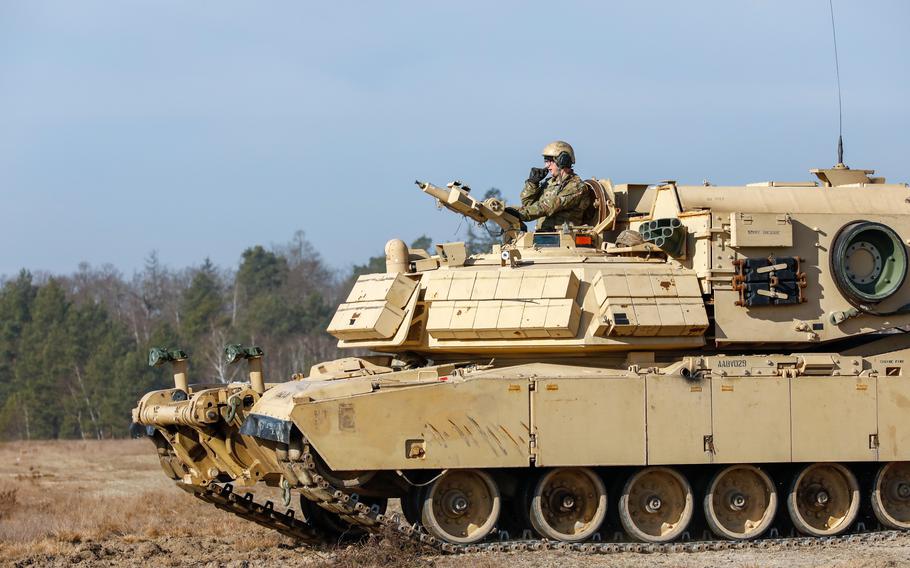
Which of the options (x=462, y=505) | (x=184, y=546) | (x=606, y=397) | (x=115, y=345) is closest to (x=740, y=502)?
(x=606, y=397)

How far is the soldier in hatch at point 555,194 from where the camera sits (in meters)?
18.9

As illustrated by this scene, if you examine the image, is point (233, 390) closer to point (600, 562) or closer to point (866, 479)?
point (600, 562)

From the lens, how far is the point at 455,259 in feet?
59.1

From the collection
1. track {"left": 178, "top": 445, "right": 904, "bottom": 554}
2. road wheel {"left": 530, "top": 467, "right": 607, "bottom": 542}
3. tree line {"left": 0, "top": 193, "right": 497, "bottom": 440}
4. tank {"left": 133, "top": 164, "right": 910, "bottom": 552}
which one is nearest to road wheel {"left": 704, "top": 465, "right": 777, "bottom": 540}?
tank {"left": 133, "top": 164, "right": 910, "bottom": 552}

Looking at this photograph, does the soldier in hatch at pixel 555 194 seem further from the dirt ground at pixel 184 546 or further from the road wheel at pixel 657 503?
the dirt ground at pixel 184 546

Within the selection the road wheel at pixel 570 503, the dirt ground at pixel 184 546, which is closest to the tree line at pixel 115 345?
the dirt ground at pixel 184 546

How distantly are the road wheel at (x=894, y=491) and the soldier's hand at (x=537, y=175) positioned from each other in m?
5.71

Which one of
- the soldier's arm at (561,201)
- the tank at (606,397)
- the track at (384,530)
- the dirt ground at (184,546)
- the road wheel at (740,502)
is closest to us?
the dirt ground at (184,546)

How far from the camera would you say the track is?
51.1ft

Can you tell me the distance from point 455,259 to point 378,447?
3.16 m

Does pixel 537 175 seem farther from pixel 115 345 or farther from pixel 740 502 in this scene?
pixel 115 345

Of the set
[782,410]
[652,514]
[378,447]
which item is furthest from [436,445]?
[782,410]

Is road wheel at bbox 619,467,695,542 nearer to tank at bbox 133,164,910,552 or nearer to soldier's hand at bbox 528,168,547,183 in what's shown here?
Answer: tank at bbox 133,164,910,552

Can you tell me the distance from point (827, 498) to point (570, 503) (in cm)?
Result: 325
